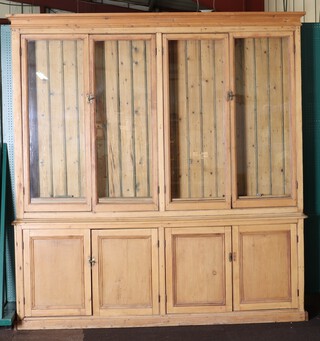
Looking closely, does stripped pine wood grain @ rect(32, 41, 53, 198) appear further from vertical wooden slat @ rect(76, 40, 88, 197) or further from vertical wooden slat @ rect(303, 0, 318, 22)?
vertical wooden slat @ rect(303, 0, 318, 22)

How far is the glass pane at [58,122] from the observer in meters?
3.80

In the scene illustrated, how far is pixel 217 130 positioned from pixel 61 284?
5.89ft

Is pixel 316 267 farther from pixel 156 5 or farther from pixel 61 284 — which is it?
pixel 156 5

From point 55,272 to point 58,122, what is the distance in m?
1.22

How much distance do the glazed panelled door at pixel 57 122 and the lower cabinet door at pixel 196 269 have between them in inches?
35.8

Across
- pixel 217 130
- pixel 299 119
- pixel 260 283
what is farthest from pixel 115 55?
pixel 260 283

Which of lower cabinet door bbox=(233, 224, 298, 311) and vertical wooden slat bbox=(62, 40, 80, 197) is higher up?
vertical wooden slat bbox=(62, 40, 80, 197)

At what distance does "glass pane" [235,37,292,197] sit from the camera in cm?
387

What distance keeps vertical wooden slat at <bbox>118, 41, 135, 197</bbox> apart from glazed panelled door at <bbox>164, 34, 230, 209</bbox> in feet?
1.09

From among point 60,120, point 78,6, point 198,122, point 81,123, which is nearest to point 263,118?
point 198,122

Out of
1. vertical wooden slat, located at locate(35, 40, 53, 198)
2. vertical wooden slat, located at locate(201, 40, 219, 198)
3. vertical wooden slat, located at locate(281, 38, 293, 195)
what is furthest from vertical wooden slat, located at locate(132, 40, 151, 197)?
vertical wooden slat, located at locate(281, 38, 293, 195)

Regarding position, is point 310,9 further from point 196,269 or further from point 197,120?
point 196,269

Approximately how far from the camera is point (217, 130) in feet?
12.8

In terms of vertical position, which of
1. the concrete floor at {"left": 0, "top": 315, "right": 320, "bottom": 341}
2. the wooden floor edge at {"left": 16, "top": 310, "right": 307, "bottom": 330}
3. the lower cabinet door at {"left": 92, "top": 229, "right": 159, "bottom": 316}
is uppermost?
the lower cabinet door at {"left": 92, "top": 229, "right": 159, "bottom": 316}
